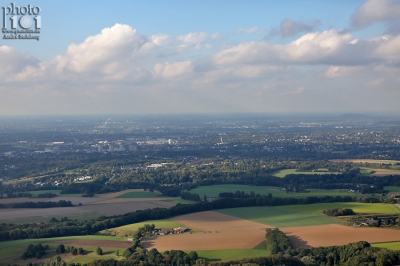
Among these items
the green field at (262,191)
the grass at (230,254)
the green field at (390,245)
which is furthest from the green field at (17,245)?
the green field at (262,191)

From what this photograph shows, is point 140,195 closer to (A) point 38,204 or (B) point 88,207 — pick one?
(B) point 88,207

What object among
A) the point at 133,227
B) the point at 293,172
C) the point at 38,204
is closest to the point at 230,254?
the point at 133,227

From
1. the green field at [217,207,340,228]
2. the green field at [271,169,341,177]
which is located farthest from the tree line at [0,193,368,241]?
the green field at [271,169,341,177]

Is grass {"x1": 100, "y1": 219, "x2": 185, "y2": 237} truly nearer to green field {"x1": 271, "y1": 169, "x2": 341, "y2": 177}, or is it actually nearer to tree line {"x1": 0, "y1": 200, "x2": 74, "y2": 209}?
tree line {"x1": 0, "y1": 200, "x2": 74, "y2": 209}

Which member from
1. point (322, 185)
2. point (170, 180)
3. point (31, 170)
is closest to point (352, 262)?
point (322, 185)

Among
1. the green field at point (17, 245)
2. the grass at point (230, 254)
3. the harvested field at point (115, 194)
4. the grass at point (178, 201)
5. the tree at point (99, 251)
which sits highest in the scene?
the tree at point (99, 251)

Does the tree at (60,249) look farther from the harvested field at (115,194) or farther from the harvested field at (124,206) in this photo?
the harvested field at (115,194)

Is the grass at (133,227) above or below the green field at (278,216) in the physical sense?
below
